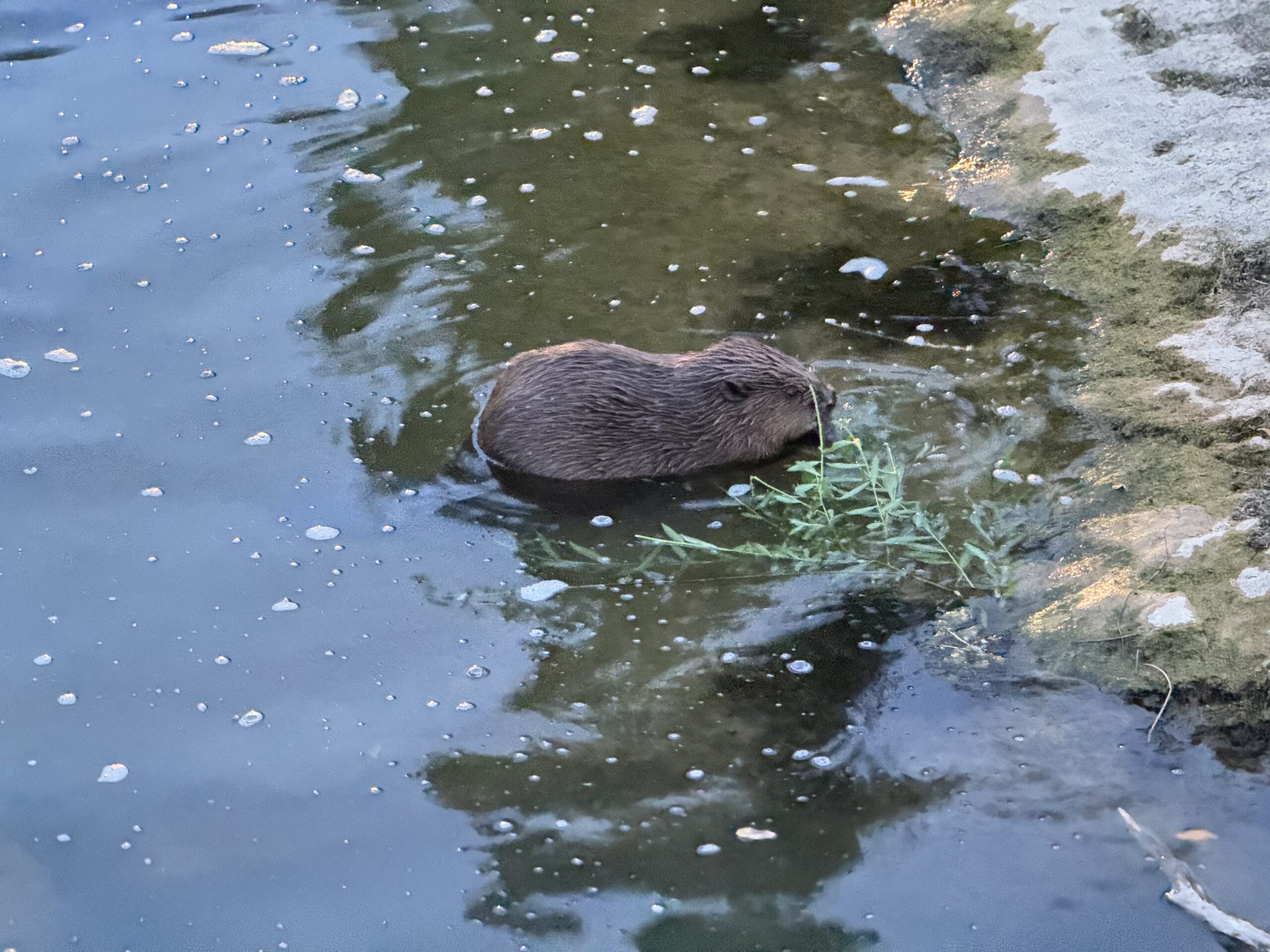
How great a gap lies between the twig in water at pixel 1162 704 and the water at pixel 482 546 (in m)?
0.02

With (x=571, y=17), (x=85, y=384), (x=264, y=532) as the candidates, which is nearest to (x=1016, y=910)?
(x=264, y=532)

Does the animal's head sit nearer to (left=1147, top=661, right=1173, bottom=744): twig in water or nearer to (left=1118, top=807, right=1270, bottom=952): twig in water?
(left=1147, top=661, right=1173, bottom=744): twig in water

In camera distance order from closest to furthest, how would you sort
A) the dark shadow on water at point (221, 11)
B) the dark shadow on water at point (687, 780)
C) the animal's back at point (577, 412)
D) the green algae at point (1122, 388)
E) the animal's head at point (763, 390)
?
the dark shadow on water at point (687, 780) < the green algae at point (1122, 388) < the animal's back at point (577, 412) < the animal's head at point (763, 390) < the dark shadow on water at point (221, 11)

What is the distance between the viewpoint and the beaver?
4387 mm

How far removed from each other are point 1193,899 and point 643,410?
226 centimetres

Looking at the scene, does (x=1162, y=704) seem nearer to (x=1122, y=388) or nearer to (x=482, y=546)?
(x=1122, y=388)

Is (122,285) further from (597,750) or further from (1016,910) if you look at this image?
(1016,910)

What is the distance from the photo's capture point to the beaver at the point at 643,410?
14.4 ft

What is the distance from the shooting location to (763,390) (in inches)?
179

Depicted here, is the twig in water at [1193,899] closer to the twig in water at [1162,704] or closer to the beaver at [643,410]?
the twig in water at [1162,704]

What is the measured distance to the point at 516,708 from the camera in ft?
11.8

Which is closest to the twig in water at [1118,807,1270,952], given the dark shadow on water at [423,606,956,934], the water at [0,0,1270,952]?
the water at [0,0,1270,952]

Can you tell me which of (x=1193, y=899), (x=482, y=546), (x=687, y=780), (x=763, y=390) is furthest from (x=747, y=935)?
(x=763, y=390)

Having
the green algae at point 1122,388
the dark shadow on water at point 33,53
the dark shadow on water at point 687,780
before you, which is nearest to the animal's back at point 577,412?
the dark shadow on water at point 687,780
